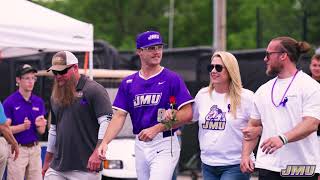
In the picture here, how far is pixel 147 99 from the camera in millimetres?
7672

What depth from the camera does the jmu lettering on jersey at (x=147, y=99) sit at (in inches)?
301

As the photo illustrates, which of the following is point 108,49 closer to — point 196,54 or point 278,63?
point 196,54

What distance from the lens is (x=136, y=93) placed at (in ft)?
25.4

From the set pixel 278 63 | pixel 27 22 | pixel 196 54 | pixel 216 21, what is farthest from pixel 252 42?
pixel 278 63

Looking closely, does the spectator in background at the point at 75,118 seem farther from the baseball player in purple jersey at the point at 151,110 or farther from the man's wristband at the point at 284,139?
the man's wristband at the point at 284,139

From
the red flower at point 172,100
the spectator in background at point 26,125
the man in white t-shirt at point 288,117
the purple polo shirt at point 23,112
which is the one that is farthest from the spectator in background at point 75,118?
the purple polo shirt at point 23,112

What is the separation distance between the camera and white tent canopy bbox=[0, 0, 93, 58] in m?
9.98

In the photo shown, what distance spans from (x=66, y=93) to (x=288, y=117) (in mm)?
2392

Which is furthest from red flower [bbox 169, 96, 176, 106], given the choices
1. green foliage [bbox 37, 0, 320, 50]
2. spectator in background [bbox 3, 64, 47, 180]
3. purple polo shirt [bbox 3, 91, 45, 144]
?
green foliage [bbox 37, 0, 320, 50]

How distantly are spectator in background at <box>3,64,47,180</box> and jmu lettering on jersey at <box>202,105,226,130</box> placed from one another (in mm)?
3940

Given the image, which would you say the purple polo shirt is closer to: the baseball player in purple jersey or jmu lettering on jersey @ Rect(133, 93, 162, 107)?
the baseball player in purple jersey

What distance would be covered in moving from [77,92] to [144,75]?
2.29 ft

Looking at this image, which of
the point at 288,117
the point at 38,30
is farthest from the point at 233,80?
the point at 38,30

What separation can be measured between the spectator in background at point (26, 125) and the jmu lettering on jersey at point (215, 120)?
3.94 meters
